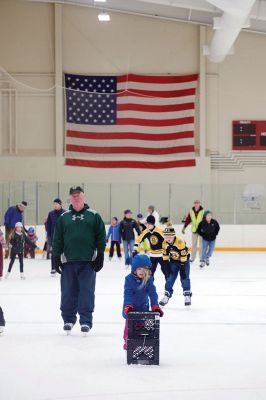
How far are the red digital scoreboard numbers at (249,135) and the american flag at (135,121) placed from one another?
4.72 ft

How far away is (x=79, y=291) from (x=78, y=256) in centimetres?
35

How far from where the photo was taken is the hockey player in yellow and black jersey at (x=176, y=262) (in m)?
11.0

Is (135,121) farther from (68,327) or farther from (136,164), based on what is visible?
→ (68,327)

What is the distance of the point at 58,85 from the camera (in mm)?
27562

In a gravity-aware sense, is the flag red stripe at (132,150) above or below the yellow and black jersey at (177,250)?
above

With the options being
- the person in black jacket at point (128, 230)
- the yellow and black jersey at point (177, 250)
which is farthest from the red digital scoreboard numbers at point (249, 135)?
the yellow and black jersey at point (177, 250)

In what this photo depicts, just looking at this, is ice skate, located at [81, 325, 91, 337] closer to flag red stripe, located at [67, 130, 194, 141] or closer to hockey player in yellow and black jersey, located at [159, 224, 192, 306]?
hockey player in yellow and black jersey, located at [159, 224, 192, 306]

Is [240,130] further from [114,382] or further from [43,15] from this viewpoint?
[114,382]

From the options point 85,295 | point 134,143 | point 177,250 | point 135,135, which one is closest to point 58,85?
point 135,135

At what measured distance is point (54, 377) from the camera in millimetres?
6168

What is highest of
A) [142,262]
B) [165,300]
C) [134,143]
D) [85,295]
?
[134,143]

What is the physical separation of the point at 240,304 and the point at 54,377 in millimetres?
5854

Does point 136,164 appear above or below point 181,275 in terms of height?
above

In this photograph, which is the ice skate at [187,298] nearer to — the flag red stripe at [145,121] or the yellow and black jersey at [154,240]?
the yellow and black jersey at [154,240]
